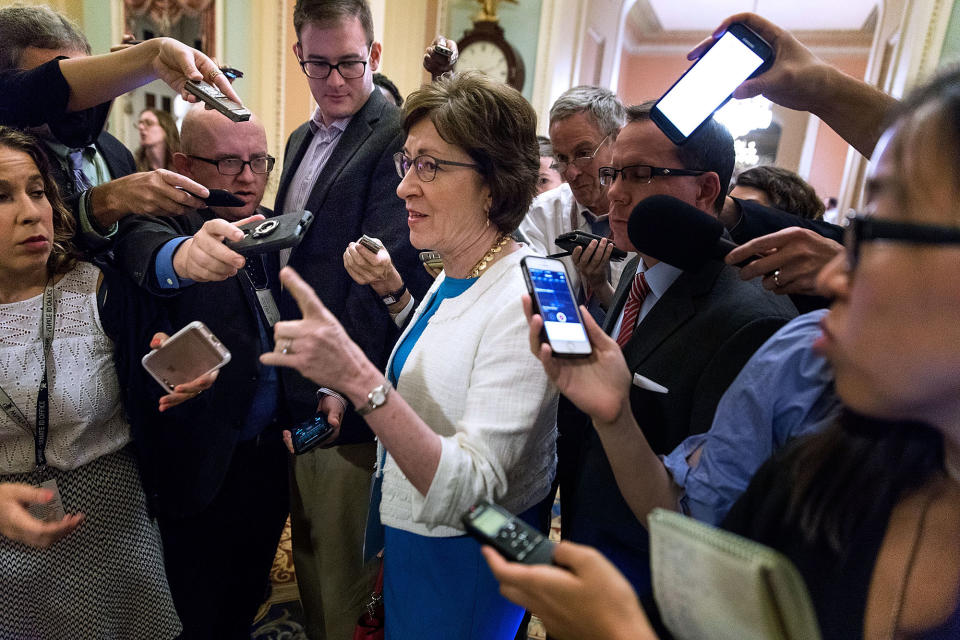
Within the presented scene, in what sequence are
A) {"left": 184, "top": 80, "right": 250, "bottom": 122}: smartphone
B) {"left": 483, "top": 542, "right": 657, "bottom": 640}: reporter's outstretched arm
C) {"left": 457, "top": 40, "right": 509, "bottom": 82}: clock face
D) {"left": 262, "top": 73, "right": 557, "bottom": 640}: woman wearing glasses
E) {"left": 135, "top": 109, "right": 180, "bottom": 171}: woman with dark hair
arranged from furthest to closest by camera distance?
1. {"left": 457, "top": 40, "right": 509, "bottom": 82}: clock face
2. {"left": 135, "top": 109, "right": 180, "bottom": 171}: woman with dark hair
3. {"left": 184, "top": 80, "right": 250, "bottom": 122}: smartphone
4. {"left": 262, "top": 73, "right": 557, "bottom": 640}: woman wearing glasses
5. {"left": 483, "top": 542, "right": 657, "bottom": 640}: reporter's outstretched arm

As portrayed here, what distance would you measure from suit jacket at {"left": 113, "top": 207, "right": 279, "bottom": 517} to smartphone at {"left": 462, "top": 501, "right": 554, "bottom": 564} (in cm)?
95

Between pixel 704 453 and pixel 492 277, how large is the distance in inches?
20.7

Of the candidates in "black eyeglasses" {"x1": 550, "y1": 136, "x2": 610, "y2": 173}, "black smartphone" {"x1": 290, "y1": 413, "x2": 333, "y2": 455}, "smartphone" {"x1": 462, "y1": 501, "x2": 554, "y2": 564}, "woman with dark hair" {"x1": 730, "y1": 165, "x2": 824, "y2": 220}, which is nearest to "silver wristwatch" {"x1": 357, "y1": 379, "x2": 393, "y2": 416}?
"smartphone" {"x1": 462, "y1": 501, "x2": 554, "y2": 564}

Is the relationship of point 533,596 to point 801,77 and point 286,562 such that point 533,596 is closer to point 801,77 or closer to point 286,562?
point 801,77

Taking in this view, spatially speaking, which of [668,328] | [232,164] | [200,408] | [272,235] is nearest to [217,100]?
[272,235]

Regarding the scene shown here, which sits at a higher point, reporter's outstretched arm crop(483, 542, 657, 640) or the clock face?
the clock face

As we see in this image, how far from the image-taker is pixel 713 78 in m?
1.11

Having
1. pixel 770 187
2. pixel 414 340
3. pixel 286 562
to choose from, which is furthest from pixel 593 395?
pixel 286 562

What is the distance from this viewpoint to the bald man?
139 cm

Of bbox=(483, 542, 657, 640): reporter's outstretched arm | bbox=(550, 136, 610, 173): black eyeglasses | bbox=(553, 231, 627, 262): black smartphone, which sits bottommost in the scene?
bbox=(483, 542, 657, 640): reporter's outstretched arm

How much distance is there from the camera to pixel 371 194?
65.5 inches

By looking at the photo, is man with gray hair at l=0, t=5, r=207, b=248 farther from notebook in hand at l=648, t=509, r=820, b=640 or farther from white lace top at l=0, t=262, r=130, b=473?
notebook in hand at l=648, t=509, r=820, b=640

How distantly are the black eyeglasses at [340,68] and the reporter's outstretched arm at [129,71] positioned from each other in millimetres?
422

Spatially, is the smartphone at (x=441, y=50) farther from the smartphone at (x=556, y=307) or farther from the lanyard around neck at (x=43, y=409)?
the lanyard around neck at (x=43, y=409)
